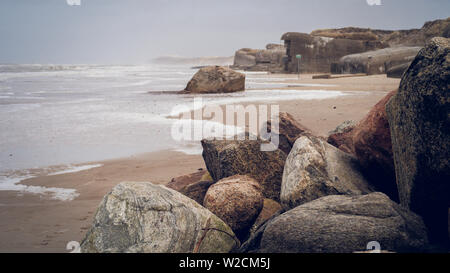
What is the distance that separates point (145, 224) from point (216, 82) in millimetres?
14942

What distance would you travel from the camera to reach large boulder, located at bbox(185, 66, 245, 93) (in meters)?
17.1

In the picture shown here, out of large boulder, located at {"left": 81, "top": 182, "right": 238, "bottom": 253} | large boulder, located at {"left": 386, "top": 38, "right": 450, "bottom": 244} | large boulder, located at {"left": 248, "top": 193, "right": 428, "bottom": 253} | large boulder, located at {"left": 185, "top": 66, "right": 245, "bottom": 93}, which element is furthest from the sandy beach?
large boulder, located at {"left": 185, "top": 66, "right": 245, "bottom": 93}

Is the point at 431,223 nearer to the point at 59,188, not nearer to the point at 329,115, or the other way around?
the point at 59,188

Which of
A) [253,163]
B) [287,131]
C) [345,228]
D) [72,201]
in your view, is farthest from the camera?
[287,131]

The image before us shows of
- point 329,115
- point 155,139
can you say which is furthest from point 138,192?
point 329,115

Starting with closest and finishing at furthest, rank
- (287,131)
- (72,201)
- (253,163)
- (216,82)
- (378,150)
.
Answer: (378,150)
(253,163)
(72,201)
(287,131)
(216,82)

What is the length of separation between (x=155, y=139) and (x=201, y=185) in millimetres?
4042

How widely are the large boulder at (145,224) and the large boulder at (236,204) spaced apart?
0.66 m

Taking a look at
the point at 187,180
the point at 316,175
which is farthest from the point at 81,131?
the point at 316,175

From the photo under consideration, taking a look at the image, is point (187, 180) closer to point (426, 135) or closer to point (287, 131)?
point (287, 131)

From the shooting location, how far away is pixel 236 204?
145 inches

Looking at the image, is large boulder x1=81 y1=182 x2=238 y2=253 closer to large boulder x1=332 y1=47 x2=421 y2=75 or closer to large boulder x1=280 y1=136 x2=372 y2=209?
large boulder x1=280 y1=136 x2=372 y2=209

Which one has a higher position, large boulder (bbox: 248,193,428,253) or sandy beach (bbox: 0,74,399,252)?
large boulder (bbox: 248,193,428,253)

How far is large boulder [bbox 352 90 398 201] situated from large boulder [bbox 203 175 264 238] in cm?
100
